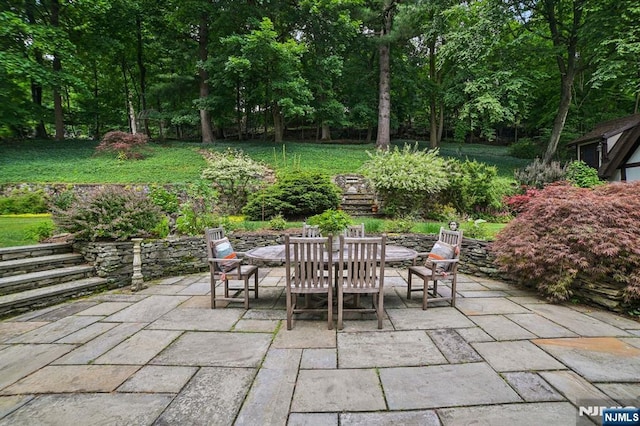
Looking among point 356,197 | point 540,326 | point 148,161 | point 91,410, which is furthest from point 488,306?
point 148,161

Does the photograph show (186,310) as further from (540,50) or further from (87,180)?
(540,50)

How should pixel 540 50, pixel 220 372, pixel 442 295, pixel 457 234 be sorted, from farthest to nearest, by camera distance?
pixel 540 50, pixel 442 295, pixel 457 234, pixel 220 372

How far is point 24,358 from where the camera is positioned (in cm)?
248

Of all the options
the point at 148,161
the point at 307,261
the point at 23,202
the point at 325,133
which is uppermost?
the point at 325,133

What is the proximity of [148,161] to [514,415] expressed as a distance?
13622 millimetres

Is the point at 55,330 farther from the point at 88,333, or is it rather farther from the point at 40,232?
the point at 40,232

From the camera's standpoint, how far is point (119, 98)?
61.3ft

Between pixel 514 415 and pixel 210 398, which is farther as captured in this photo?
pixel 210 398

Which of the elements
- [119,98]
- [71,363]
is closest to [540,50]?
[71,363]

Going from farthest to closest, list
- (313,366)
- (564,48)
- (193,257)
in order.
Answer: (564,48), (193,257), (313,366)

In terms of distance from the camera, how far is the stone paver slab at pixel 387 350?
7.77ft

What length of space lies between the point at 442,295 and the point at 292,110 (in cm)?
1040

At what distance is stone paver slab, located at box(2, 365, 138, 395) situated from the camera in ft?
6.73

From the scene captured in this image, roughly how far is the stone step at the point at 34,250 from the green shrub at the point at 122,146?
8806mm
